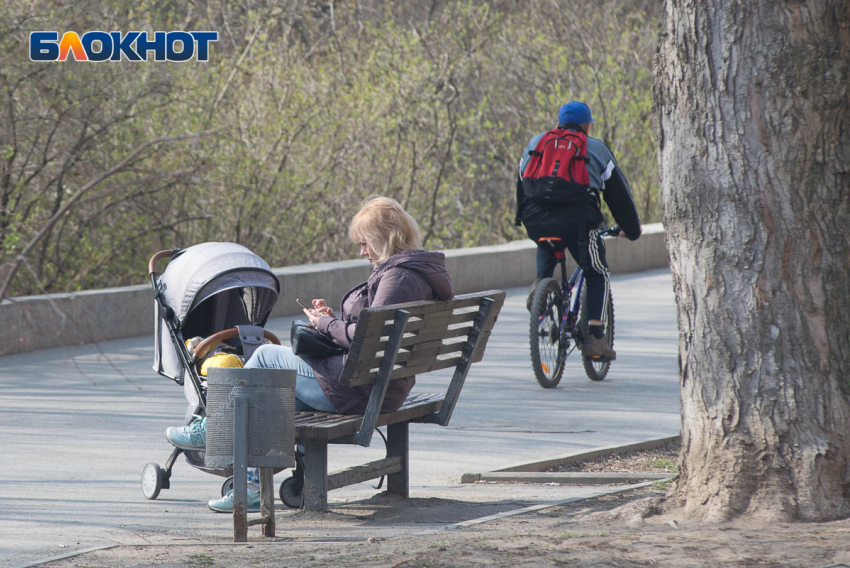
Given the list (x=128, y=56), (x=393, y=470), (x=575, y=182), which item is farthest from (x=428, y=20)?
(x=393, y=470)

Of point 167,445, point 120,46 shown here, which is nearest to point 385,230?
point 167,445

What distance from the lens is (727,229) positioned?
4809mm

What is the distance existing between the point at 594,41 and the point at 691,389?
1631cm

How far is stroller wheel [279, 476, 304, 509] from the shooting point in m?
5.74

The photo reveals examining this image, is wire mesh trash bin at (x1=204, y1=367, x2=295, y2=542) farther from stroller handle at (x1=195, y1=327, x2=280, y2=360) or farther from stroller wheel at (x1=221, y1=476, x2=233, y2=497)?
stroller handle at (x1=195, y1=327, x2=280, y2=360)

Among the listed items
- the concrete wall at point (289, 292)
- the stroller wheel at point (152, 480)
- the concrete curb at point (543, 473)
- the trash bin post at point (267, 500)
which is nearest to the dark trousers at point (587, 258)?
the concrete curb at point (543, 473)

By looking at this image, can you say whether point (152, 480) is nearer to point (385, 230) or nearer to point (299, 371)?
point (299, 371)

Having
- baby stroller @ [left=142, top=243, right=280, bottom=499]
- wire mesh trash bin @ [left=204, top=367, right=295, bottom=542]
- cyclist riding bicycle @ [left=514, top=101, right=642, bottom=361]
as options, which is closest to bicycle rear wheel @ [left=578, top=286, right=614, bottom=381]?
cyclist riding bicycle @ [left=514, top=101, right=642, bottom=361]

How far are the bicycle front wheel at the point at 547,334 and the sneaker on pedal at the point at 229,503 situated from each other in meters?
3.49

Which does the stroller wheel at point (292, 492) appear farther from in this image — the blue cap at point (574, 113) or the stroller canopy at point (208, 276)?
the blue cap at point (574, 113)

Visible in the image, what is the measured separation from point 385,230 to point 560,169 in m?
3.19

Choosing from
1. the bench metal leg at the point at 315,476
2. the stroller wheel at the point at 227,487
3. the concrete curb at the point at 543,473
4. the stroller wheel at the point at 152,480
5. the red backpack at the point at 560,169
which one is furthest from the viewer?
the red backpack at the point at 560,169

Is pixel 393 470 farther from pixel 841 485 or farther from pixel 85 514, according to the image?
pixel 841 485

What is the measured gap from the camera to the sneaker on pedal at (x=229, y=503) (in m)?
5.57
